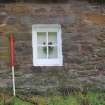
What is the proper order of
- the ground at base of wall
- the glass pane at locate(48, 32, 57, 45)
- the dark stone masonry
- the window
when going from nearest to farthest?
the ground at base of wall → the dark stone masonry → the window → the glass pane at locate(48, 32, 57, 45)

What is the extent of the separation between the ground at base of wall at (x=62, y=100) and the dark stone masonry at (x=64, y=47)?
0.33 m

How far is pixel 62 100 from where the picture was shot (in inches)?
410

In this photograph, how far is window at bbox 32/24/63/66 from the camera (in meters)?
11.0

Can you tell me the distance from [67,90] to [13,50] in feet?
5.26

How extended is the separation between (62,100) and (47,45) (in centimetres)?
148

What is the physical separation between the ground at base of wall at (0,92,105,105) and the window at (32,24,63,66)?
886mm

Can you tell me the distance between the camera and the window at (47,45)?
36.1 ft

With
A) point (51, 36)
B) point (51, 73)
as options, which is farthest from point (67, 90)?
point (51, 36)

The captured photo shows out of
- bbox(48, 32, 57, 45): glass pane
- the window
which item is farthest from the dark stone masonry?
bbox(48, 32, 57, 45): glass pane

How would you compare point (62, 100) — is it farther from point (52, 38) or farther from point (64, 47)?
point (52, 38)

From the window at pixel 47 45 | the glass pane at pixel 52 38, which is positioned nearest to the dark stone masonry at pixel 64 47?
the window at pixel 47 45

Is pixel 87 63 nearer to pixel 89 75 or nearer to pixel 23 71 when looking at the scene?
pixel 89 75

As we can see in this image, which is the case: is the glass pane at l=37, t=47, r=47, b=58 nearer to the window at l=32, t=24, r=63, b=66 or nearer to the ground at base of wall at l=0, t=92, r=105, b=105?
the window at l=32, t=24, r=63, b=66

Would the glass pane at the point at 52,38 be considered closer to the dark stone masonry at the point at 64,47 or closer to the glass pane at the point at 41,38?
the glass pane at the point at 41,38
